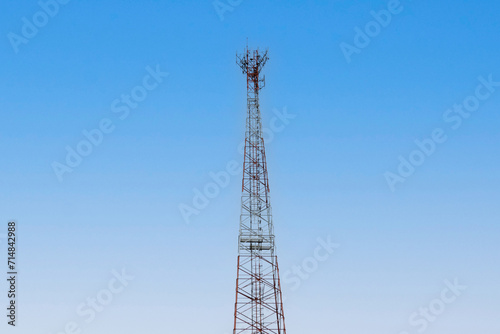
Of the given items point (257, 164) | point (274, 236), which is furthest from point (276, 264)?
point (257, 164)

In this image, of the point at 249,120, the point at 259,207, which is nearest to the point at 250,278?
the point at 259,207

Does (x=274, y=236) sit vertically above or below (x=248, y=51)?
below

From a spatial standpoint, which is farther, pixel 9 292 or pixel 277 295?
pixel 277 295

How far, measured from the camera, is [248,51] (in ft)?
152

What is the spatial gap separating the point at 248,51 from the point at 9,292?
2397 centimetres

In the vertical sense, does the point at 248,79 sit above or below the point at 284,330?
above

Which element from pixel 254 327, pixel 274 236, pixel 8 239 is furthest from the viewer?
pixel 274 236

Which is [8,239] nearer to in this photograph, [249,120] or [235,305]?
[235,305]

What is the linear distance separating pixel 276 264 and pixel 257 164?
763 cm

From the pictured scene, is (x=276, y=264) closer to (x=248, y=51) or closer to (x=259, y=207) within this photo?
(x=259, y=207)

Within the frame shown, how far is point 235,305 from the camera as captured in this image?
4175 centimetres

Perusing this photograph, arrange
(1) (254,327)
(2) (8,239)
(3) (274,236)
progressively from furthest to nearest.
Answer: (3) (274,236)
(1) (254,327)
(2) (8,239)

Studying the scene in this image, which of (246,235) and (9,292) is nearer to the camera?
(9,292)

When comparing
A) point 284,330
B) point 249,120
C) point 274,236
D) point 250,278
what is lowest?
point 284,330
